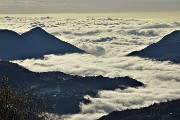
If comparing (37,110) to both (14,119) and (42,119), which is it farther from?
(14,119)

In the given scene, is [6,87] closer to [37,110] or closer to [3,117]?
[3,117]

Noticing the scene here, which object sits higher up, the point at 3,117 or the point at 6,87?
the point at 6,87

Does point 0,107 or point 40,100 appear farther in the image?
point 40,100

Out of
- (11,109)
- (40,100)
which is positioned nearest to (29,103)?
(40,100)

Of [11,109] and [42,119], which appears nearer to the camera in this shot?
[11,109]

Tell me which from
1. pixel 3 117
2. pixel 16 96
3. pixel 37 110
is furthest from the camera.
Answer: pixel 37 110

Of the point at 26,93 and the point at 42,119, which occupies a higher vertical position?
the point at 26,93

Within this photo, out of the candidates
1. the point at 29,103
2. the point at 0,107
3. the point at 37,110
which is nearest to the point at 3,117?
the point at 0,107

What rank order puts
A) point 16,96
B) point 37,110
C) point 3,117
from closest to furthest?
1. point 3,117
2. point 16,96
3. point 37,110

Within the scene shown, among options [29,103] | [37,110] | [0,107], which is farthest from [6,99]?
[37,110]
